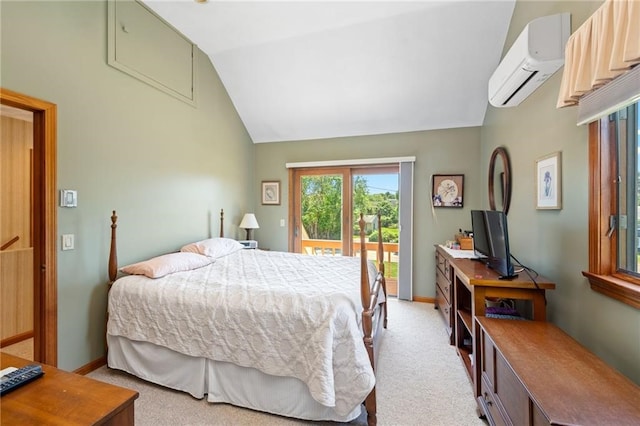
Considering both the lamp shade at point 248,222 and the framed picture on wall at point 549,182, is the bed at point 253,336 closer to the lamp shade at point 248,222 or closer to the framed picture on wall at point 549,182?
the framed picture on wall at point 549,182

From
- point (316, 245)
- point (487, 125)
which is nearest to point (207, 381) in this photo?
point (316, 245)

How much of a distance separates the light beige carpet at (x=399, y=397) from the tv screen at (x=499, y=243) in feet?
3.11

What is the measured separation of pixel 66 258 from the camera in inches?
84.1

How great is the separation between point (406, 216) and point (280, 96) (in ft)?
8.40

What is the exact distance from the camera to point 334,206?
4.57 metres

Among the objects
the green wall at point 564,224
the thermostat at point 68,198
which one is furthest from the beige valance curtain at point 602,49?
the thermostat at point 68,198

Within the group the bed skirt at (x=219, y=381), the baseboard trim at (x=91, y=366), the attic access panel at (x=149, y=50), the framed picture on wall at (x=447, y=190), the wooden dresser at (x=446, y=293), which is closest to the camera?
the bed skirt at (x=219, y=381)

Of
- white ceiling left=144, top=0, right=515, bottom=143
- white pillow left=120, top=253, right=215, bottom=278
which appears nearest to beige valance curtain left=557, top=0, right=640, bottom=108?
white ceiling left=144, top=0, right=515, bottom=143

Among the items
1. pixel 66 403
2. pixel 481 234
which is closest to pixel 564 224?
pixel 481 234

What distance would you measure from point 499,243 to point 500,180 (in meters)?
1.57

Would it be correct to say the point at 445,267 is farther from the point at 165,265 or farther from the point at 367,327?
the point at 165,265

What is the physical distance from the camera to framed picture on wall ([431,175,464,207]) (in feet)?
12.9

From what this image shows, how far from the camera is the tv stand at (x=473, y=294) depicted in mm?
1844

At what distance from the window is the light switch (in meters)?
3.54
